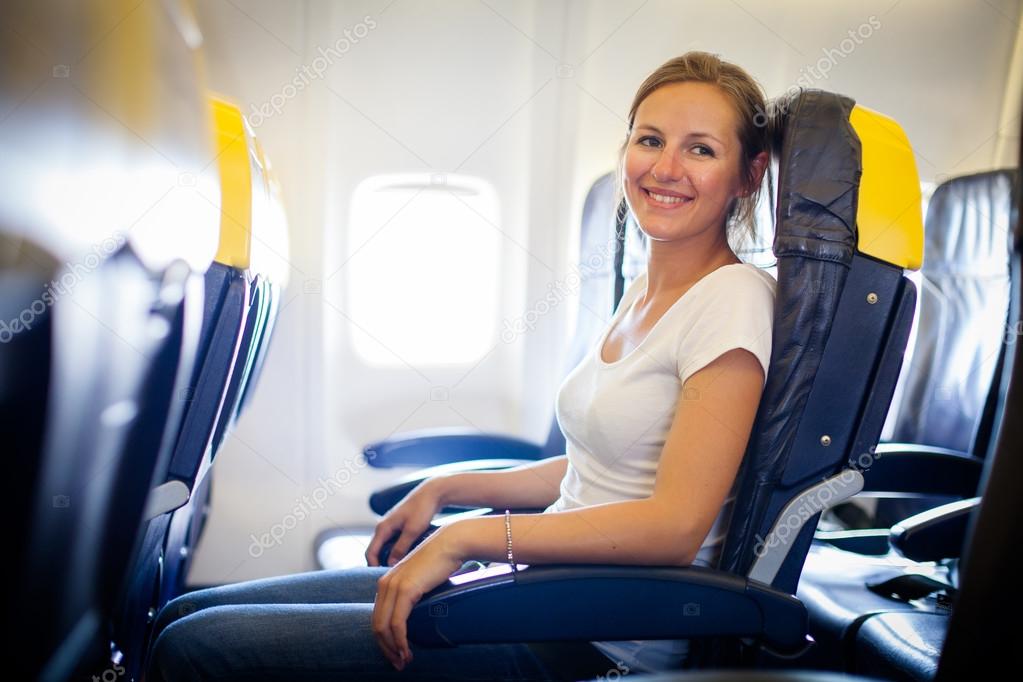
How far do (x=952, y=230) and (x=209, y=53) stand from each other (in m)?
2.30

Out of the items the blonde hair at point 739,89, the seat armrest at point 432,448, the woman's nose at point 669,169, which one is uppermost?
the blonde hair at point 739,89

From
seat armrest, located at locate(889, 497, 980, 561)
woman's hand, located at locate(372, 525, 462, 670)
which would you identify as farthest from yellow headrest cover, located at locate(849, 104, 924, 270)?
woman's hand, located at locate(372, 525, 462, 670)

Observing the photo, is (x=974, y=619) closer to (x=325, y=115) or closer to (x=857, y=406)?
(x=857, y=406)

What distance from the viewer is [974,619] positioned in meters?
0.57

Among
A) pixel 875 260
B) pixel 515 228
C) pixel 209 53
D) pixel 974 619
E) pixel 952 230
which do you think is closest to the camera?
pixel 974 619

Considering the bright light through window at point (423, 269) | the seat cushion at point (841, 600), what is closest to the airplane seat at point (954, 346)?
the seat cushion at point (841, 600)

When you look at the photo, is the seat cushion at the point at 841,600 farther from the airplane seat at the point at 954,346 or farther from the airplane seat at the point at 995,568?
the airplane seat at the point at 995,568

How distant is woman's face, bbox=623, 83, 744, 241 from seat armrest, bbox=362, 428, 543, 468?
83 centimetres

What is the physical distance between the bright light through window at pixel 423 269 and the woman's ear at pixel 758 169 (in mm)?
1485

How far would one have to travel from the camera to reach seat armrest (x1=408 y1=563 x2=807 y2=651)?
102 centimetres

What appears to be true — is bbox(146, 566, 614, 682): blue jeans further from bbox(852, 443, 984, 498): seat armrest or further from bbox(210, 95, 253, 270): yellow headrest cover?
bbox(852, 443, 984, 498): seat armrest

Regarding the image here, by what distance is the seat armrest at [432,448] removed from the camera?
6.56 ft

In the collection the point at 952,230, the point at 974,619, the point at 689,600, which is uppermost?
the point at 952,230

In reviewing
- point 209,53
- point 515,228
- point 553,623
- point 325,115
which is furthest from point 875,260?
point 209,53
